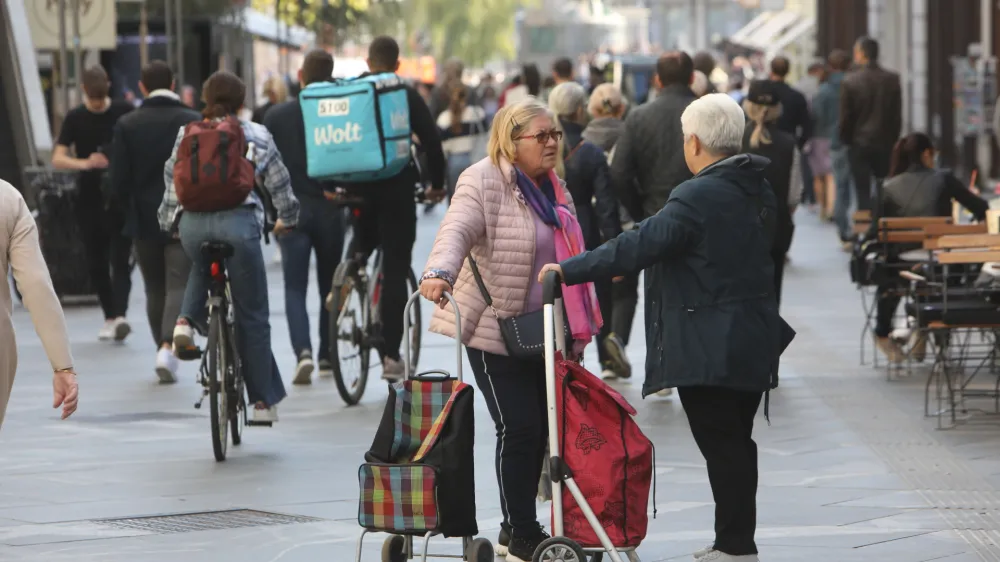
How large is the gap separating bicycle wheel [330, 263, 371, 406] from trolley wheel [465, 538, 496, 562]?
4.68 meters

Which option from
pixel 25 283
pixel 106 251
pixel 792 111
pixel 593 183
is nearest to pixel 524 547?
pixel 25 283

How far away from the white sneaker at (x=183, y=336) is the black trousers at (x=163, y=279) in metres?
1.98

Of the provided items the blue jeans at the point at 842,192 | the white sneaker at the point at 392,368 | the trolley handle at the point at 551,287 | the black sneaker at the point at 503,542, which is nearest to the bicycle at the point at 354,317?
the white sneaker at the point at 392,368

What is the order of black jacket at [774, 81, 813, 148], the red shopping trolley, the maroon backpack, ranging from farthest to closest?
black jacket at [774, 81, 813, 148] → the maroon backpack → the red shopping trolley

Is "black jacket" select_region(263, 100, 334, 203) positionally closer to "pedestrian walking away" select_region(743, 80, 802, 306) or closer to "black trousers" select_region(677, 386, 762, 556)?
"pedestrian walking away" select_region(743, 80, 802, 306)

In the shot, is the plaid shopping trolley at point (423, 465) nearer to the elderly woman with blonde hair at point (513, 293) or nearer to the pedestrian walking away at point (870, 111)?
the elderly woman with blonde hair at point (513, 293)

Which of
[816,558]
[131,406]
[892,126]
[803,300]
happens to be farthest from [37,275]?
[892,126]

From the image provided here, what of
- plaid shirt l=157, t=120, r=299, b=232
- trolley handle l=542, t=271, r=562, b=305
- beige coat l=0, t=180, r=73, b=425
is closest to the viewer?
beige coat l=0, t=180, r=73, b=425

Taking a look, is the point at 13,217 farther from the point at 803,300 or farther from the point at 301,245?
the point at 803,300

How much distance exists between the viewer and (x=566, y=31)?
80812 mm

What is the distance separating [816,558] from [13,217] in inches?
121

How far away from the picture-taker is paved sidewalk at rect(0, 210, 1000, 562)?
7.54m

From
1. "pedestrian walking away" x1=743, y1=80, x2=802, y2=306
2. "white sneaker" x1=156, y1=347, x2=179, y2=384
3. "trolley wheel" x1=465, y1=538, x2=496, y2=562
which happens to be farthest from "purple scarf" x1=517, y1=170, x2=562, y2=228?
"white sneaker" x1=156, y1=347, x2=179, y2=384

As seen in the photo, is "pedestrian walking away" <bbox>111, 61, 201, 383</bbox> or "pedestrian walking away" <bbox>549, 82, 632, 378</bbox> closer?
"pedestrian walking away" <bbox>549, 82, 632, 378</bbox>
